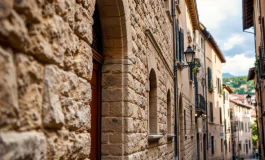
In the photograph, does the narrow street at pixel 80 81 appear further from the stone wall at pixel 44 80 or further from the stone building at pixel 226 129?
the stone building at pixel 226 129

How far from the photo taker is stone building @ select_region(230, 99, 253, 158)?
43.1m

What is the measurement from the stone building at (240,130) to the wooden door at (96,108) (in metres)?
39.4

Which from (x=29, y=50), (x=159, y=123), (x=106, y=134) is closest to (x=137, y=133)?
(x=106, y=134)

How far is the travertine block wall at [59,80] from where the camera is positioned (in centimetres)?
155

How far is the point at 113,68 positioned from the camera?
14.2 ft

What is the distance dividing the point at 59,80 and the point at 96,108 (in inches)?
81.5

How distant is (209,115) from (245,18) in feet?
26.3

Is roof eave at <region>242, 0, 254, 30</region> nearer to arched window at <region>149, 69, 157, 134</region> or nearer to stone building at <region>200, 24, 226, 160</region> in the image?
stone building at <region>200, 24, 226, 160</region>

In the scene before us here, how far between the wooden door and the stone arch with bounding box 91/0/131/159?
6 centimetres

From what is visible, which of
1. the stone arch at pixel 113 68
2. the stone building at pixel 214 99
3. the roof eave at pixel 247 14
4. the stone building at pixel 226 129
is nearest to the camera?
the stone arch at pixel 113 68

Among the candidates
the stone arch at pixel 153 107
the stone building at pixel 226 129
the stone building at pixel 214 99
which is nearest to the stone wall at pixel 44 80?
the stone arch at pixel 153 107

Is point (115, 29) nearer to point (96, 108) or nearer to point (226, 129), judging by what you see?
point (96, 108)

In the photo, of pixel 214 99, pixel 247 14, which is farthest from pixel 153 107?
pixel 214 99

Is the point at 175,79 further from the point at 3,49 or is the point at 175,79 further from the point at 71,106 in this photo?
the point at 3,49
